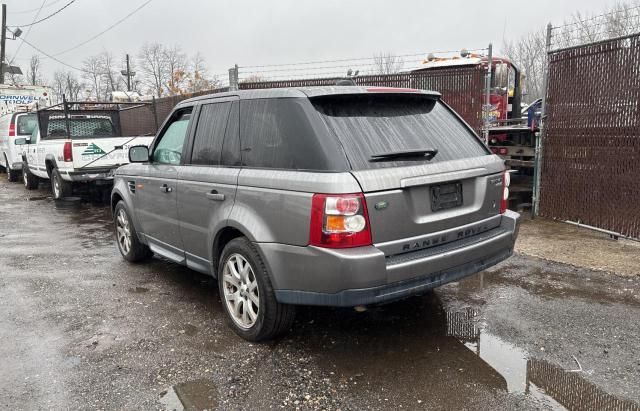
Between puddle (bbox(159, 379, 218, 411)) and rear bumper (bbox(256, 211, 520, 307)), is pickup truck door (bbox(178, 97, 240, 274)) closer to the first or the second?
rear bumper (bbox(256, 211, 520, 307))

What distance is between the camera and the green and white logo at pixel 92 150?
9656mm

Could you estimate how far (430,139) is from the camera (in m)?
3.57

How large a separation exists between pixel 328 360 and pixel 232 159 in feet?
5.34

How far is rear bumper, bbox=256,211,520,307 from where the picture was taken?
9.75ft

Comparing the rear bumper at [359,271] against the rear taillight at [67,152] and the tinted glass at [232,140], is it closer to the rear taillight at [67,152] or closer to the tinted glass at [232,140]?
the tinted glass at [232,140]

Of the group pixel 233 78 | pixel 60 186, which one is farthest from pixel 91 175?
pixel 233 78

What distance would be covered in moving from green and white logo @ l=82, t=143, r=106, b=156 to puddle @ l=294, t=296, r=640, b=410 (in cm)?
722

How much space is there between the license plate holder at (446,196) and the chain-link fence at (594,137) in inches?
150

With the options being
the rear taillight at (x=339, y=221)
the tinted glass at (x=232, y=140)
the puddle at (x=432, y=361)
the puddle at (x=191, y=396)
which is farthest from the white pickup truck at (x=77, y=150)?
the rear taillight at (x=339, y=221)

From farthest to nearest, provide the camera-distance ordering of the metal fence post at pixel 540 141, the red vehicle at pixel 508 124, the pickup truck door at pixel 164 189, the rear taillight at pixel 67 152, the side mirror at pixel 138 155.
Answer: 1. the rear taillight at pixel 67 152
2. the red vehicle at pixel 508 124
3. the metal fence post at pixel 540 141
4. the side mirror at pixel 138 155
5. the pickup truck door at pixel 164 189

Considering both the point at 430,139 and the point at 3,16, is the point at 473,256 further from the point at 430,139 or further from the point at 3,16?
the point at 3,16

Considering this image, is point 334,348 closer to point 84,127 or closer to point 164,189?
point 164,189

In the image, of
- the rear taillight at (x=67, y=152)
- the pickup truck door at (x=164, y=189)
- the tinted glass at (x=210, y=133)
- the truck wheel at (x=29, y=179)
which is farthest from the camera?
the truck wheel at (x=29, y=179)

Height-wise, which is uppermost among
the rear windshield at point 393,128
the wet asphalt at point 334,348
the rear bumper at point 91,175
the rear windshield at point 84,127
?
the rear windshield at point 84,127
